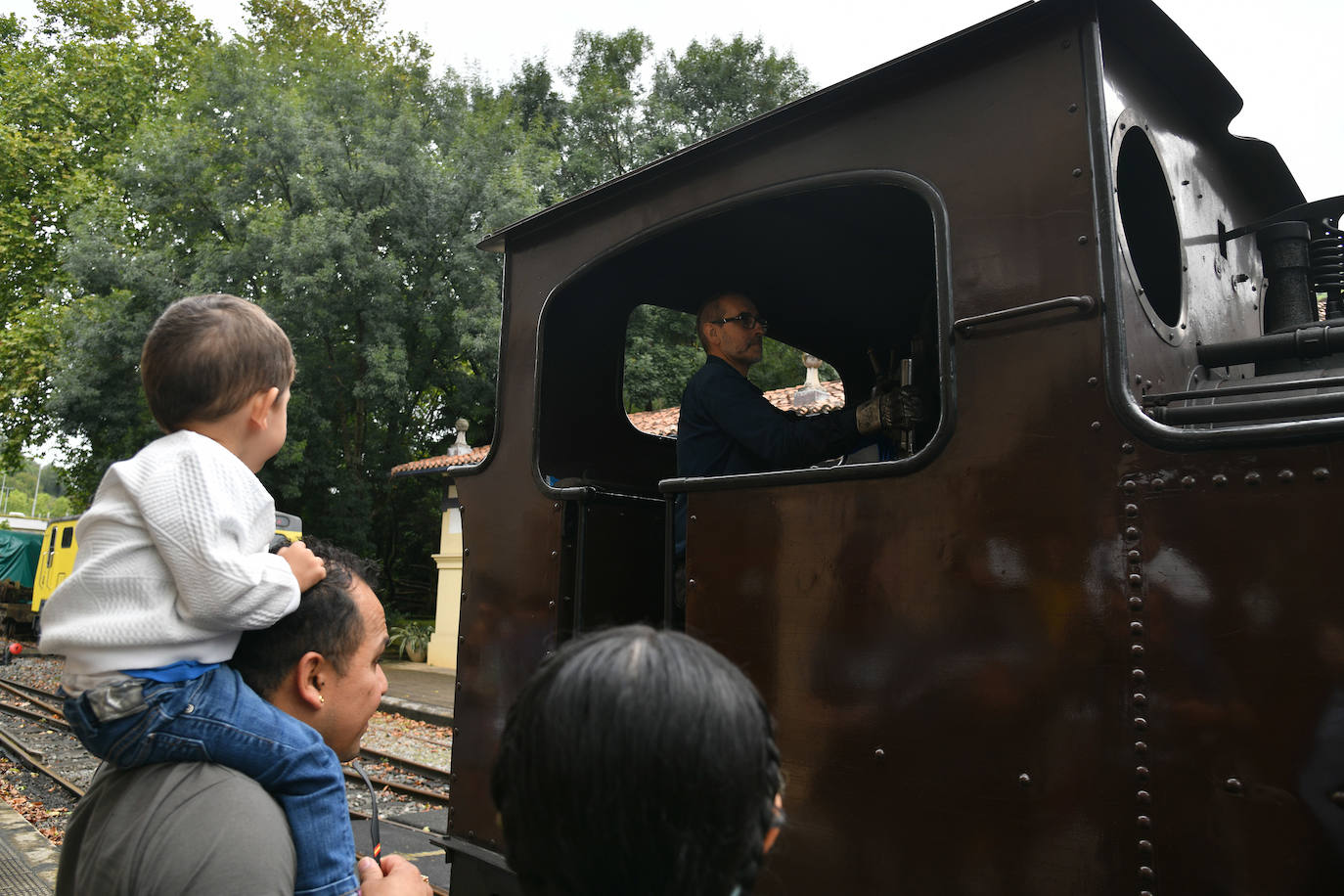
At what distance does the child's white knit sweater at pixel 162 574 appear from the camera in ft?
4.33

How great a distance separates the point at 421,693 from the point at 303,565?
1178 cm

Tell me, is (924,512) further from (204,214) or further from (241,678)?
(204,214)

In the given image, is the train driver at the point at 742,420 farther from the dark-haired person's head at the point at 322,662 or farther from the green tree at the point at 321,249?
the green tree at the point at 321,249

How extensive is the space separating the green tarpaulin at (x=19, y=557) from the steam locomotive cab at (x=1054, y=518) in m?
28.9

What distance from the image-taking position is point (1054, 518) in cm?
199

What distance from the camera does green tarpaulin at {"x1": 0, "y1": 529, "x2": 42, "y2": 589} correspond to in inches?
1025

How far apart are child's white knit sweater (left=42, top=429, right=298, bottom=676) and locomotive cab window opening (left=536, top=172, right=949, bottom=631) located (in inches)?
65.4

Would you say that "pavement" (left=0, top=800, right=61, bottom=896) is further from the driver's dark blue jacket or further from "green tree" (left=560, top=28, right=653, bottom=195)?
"green tree" (left=560, top=28, right=653, bottom=195)

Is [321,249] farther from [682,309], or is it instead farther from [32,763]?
[682,309]

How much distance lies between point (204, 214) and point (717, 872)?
2042 cm

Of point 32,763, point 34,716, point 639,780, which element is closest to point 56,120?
point 34,716

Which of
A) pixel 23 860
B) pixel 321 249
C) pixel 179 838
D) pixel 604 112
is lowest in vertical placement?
pixel 23 860

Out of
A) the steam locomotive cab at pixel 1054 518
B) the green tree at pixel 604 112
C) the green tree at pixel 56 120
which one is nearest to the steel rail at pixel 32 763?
the steam locomotive cab at pixel 1054 518

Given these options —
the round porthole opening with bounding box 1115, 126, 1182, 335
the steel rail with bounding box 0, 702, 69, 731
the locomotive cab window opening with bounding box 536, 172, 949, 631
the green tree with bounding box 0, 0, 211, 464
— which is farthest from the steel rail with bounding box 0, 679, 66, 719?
the round porthole opening with bounding box 1115, 126, 1182, 335
